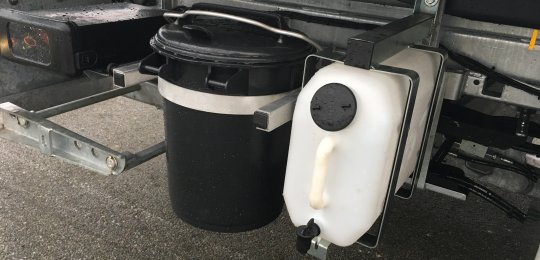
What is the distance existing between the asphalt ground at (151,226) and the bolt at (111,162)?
521 mm

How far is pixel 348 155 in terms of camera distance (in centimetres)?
100

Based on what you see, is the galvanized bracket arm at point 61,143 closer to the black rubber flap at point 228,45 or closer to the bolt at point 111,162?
the bolt at point 111,162

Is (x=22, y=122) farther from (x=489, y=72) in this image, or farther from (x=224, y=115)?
(x=489, y=72)

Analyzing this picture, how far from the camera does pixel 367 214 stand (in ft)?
3.45

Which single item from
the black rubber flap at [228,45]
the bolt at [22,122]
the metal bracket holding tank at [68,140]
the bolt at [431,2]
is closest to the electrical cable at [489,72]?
the bolt at [431,2]

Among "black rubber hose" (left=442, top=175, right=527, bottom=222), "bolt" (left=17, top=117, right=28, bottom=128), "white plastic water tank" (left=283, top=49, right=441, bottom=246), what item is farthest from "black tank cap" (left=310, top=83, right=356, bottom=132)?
"bolt" (left=17, top=117, right=28, bottom=128)

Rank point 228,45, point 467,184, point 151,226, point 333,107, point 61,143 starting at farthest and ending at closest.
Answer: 1. point 151,226
2. point 467,184
3. point 61,143
4. point 228,45
5. point 333,107

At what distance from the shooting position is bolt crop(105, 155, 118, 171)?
1.39 meters

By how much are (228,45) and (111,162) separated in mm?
494

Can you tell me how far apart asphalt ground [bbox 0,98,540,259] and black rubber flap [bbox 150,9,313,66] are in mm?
865

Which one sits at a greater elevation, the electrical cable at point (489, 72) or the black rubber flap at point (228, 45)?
the black rubber flap at point (228, 45)

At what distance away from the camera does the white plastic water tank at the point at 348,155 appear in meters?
0.96

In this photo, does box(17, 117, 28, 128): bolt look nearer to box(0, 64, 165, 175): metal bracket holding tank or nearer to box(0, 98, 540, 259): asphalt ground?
box(0, 64, 165, 175): metal bracket holding tank

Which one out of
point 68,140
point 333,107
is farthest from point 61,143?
point 333,107
